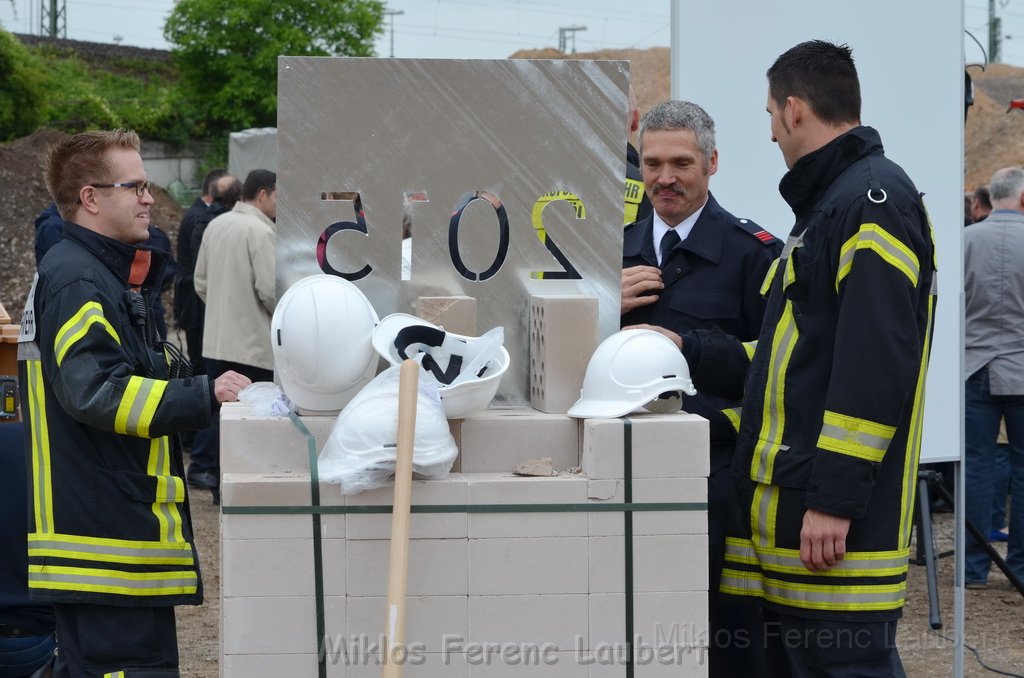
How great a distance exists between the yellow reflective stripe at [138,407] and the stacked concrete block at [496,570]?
1.52ft

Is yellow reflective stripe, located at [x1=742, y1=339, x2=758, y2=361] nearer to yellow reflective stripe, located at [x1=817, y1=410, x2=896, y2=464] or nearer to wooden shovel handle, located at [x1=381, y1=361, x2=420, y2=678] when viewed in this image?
yellow reflective stripe, located at [x1=817, y1=410, x2=896, y2=464]

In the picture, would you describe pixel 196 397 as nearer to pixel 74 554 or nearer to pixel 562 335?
pixel 74 554

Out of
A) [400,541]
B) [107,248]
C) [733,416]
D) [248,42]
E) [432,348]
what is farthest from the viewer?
[248,42]

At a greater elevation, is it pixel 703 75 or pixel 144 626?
pixel 703 75

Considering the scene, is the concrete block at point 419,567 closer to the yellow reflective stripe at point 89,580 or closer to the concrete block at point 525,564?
the concrete block at point 525,564

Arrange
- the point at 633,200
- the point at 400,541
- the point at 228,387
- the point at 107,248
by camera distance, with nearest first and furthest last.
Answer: the point at 400,541
the point at 228,387
the point at 107,248
the point at 633,200

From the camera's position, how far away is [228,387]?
11.2 ft

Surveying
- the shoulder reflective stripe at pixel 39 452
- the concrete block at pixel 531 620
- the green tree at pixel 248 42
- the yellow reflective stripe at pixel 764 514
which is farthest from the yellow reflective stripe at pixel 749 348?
the green tree at pixel 248 42

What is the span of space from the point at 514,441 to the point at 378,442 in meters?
0.47

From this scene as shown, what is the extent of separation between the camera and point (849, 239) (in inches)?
126

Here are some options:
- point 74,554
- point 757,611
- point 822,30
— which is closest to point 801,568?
point 757,611

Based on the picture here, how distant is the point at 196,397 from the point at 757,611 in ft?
6.01

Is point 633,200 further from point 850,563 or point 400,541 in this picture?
→ point 400,541

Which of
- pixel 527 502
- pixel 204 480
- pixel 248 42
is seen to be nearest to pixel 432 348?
pixel 527 502
